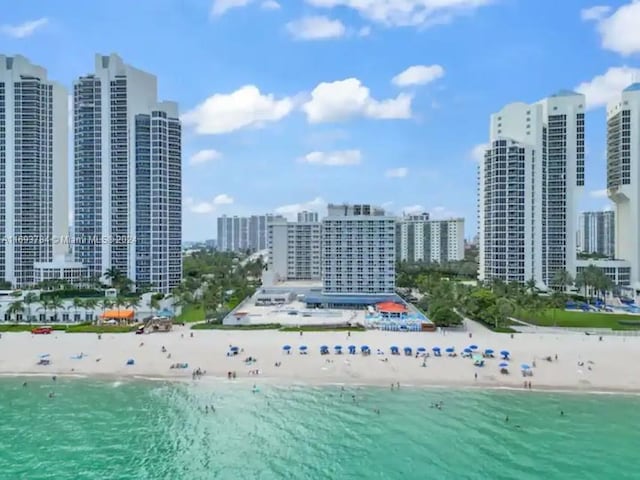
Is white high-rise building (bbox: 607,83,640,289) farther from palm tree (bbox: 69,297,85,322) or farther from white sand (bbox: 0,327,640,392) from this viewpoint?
palm tree (bbox: 69,297,85,322)

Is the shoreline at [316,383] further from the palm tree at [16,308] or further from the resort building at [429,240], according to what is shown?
the resort building at [429,240]

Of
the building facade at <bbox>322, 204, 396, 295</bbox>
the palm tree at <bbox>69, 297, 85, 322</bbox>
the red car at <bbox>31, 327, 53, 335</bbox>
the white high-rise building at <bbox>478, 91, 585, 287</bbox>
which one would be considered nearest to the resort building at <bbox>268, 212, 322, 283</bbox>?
the building facade at <bbox>322, 204, 396, 295</bbox>

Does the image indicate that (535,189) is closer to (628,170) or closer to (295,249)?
(628,170)

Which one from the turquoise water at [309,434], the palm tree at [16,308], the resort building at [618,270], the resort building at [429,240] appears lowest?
the turquoise water at [309,434]

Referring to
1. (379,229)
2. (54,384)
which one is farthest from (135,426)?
(379,229)

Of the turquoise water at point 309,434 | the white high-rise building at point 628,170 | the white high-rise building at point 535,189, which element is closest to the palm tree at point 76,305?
the turquoise water at point 309,434

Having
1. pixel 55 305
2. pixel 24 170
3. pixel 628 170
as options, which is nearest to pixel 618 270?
pixel 628 170
